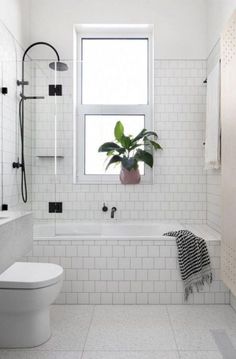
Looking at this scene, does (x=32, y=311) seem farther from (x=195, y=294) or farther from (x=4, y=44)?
(x=4, y=44)

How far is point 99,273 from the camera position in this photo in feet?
9.18

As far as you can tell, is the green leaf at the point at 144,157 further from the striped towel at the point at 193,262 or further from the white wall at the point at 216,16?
the white wall at the point at 216,16

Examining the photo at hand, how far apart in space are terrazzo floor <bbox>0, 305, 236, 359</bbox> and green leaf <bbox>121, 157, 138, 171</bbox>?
1.34 m

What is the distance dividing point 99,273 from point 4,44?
2.16m

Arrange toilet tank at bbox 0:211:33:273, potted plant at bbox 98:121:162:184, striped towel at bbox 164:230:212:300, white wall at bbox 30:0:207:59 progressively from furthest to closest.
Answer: white wall at bbox 30:0:207:59, potted plant at bbox 98:121:162:184, striped towel at bbox 164:230:212:300, toilet tank at bbox 0:211:33:273

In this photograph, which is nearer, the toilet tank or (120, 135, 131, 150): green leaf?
the toilet tank

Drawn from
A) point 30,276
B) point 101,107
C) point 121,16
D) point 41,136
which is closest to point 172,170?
point 101,107

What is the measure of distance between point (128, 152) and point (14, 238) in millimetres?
2217

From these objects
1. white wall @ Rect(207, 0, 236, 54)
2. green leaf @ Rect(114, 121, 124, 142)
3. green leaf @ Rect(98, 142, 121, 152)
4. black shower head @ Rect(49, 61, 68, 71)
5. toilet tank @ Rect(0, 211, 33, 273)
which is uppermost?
white wall @ Rect(207, 0, 236, 54)

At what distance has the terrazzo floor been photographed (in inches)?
79.1

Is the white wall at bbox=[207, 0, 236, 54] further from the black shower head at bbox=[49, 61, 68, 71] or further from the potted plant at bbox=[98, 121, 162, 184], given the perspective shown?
the black shower head at bbox=[49, 61, 68, 71]

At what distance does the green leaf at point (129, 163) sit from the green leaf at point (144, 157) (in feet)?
0.20

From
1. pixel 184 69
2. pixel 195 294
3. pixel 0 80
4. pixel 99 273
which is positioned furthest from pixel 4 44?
pixel 195 294

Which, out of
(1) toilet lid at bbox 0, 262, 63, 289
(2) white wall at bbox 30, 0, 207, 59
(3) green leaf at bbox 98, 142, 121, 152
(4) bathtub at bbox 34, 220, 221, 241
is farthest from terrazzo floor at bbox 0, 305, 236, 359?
(2) white wall at bbox 30, 0, 207, 59
